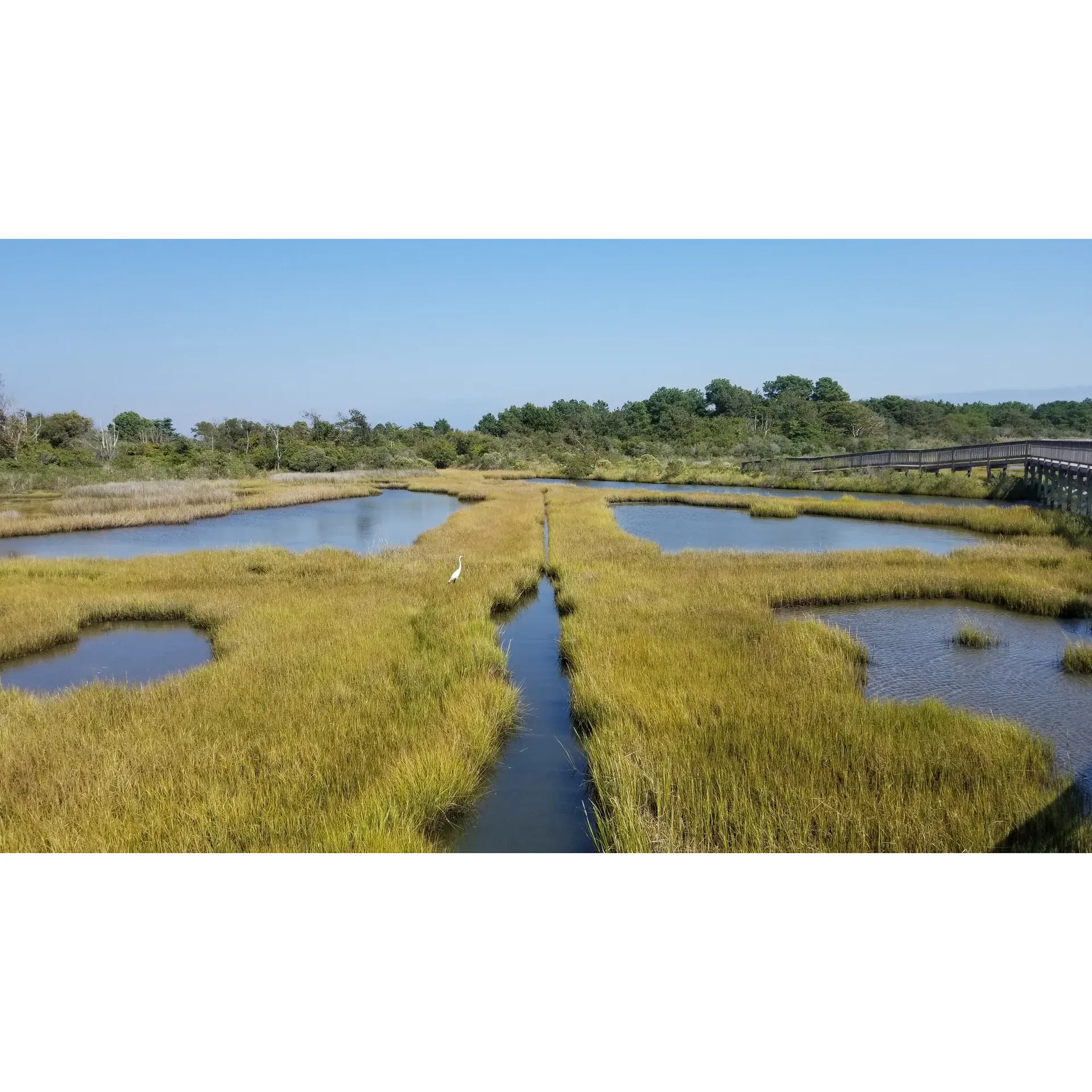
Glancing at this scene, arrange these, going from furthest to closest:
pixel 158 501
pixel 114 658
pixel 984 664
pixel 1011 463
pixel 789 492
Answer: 1. pixel 789 492
2. pixel 1011 463
3. pixel 158 501
4. pixel 114 658
5. pixel 984 664

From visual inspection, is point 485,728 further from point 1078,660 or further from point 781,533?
point 781,533

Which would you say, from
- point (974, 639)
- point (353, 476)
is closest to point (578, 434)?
point (353, 476)

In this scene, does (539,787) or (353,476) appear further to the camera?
(353,476)

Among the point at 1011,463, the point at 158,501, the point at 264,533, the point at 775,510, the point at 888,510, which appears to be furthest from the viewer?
the point at 1011,463

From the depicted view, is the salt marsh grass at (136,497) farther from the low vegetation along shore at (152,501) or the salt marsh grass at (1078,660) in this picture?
the salt marsh grass at (1078,660)

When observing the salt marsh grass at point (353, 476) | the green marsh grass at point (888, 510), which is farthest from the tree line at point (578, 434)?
the green marsh grass at point (888, 510)

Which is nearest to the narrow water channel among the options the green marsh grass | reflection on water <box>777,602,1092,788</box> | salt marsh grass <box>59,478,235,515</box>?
reflection on water <box>777,602,1092,788</box>
